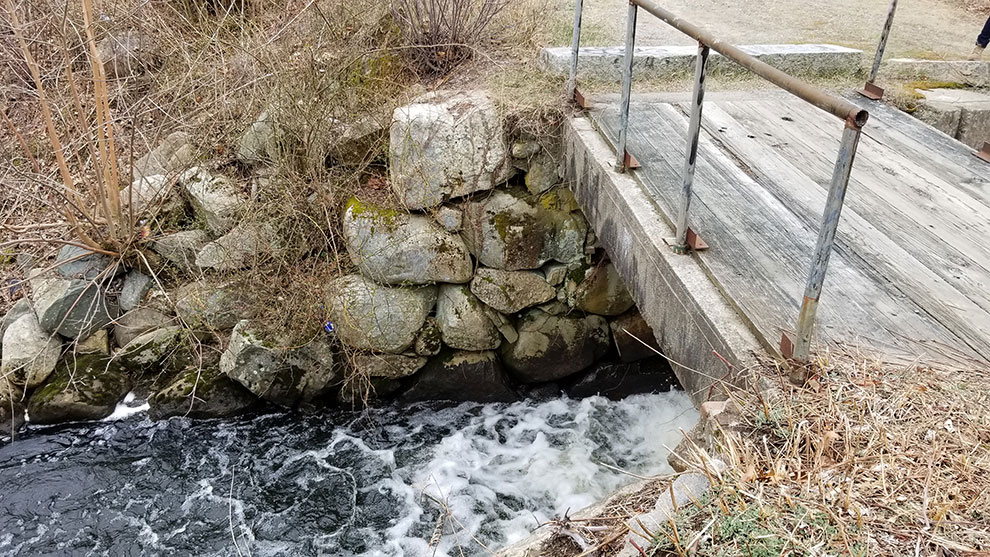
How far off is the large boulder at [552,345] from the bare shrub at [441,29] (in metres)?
2.04

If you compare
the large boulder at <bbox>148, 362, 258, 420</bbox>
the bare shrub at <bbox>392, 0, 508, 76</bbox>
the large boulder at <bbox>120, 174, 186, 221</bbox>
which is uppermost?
the bare shrub at <bbox>392, 0, 508, 76</bbox>

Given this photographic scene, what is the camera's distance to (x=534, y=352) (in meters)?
5.31

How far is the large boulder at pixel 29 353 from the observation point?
527cm

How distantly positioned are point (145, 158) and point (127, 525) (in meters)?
3.03

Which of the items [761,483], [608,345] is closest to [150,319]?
[608,345]

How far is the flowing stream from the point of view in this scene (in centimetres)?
431

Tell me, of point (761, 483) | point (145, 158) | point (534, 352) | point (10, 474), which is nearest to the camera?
point (761, 483)

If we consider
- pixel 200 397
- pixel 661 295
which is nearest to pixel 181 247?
pixel 200 397

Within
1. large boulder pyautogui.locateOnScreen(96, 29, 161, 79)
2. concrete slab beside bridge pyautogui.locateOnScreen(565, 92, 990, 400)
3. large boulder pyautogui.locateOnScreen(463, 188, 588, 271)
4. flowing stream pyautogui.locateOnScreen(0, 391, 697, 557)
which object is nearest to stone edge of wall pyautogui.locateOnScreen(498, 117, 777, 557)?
concrete slab beside bridge pyautogui.locateOnScreen(565, 92, 990, 400)

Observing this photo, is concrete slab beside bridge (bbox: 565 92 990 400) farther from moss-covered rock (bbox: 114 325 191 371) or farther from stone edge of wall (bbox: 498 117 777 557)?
moss-covered rock (bbox: 114 325 191 371)

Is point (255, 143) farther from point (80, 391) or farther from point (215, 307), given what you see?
point (80, 391)

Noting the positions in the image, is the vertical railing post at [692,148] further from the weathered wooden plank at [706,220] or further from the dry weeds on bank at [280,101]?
the dry weeds on bank at [280,101]

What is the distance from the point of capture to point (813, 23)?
6.80 metres

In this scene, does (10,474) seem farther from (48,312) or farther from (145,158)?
(145,158)
